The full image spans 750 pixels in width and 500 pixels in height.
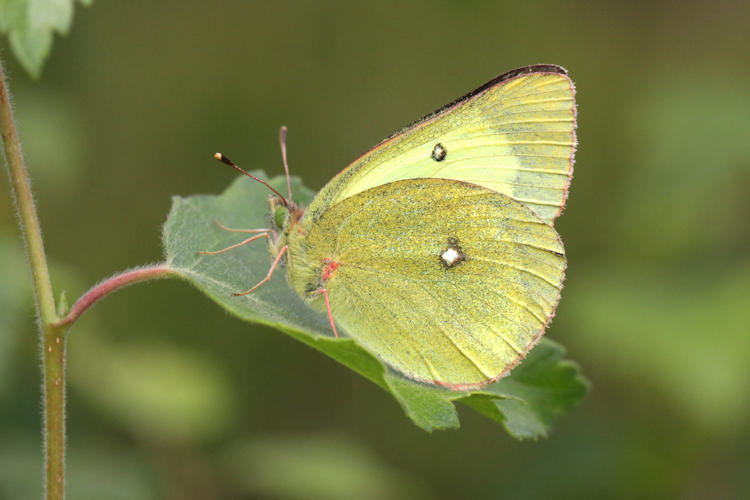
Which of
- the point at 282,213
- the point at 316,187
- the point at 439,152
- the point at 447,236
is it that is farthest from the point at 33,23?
the point at 316,187

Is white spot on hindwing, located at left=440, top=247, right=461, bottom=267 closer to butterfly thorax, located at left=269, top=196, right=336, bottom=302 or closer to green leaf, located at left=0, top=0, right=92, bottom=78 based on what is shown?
butterfly thorax, located at left=269, top=196, right=336, bottom=302

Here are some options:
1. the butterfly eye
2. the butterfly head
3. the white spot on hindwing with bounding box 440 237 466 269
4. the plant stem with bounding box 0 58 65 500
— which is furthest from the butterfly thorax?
the plant stem with bounding box 0 58 65 500

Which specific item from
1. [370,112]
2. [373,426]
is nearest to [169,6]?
[370,112]

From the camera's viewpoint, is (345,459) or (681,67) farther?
(681,67)

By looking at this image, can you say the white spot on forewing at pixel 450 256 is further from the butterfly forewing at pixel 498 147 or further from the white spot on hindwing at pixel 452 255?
the butterfly forewing at pixel 498 147

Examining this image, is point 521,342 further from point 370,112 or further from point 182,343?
point 370,112

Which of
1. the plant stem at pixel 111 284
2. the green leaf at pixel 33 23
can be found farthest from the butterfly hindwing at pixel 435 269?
the green leaf at pixel 33 23
